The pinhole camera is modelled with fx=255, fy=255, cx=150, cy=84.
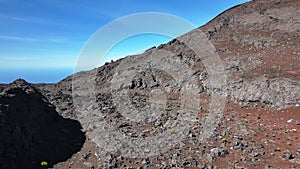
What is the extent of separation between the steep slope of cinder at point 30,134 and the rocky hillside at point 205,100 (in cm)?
122

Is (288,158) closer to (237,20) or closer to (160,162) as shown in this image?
(160,162)

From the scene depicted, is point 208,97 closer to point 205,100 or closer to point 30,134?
point 205,100

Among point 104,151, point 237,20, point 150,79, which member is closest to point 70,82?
point 150,79

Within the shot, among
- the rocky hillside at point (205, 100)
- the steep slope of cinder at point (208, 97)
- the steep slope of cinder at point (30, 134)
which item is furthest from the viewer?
the rocky hillside at point (205, 100)

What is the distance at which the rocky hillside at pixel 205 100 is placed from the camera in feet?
52.1

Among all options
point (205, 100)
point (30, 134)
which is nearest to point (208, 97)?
point (205, 100)

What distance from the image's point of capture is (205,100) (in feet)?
97.5

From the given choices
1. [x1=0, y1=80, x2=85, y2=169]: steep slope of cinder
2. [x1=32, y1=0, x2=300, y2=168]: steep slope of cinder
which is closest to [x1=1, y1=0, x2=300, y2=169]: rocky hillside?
[x1=32, y1=0, x2=300, y2=168]: steep slope of cinder

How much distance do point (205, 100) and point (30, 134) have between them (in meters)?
19.5

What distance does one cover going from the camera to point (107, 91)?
41.9 meters

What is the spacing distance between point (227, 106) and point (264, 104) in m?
3.51

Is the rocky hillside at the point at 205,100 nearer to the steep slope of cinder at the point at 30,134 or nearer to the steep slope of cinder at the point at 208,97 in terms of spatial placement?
the steep slope of cinder at the point at 208,97

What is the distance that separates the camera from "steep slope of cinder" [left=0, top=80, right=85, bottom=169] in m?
14.4

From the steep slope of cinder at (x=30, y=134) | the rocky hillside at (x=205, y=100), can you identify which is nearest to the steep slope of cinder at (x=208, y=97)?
the rocky hillside at (x=205, y=100)
